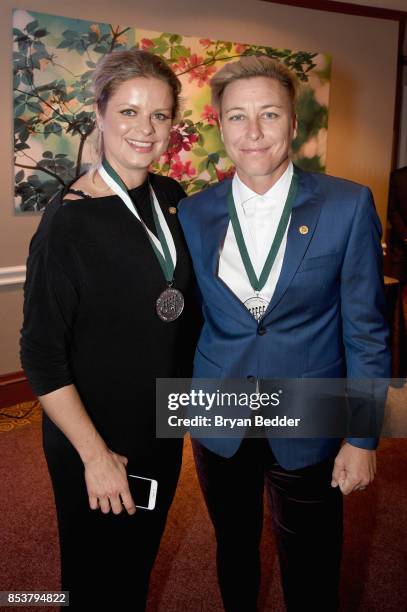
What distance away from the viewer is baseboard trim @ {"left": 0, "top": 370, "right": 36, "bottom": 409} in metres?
4.16

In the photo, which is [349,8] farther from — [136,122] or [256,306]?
[256,306]

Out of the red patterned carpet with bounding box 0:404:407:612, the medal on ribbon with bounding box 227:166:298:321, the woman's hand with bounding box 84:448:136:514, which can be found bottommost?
the red patterned carpet with bounding box 0:404:407:612

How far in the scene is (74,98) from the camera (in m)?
3.96

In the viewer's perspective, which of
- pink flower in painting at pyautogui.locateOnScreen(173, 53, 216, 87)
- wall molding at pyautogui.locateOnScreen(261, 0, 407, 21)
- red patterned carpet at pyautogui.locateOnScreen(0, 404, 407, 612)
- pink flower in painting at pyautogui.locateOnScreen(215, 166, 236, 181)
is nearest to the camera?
red patterned carpet at pyautogui.locateOnScreen(0, 404, 407, 612)

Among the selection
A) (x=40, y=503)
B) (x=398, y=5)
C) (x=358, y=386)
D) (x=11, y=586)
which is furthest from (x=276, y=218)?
(x=398, y=5)

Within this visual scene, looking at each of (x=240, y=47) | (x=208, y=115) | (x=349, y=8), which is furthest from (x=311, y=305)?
(x=349, y=8)

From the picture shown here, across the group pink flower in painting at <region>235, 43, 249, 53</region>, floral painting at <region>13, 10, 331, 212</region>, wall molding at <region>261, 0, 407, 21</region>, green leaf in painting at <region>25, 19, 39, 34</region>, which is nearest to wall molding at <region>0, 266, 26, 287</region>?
floral painting at <region>13, 10, 331, 212</region>

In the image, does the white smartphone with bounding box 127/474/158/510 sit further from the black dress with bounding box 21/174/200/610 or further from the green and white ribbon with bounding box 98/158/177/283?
the green and white ribbon with bounding box 98/158/177/283

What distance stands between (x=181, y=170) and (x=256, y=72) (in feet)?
9.77

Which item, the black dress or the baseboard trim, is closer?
the black dress

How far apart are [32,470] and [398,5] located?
476cm

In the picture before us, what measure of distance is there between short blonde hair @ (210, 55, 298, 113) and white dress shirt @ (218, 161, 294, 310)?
0.23 metres

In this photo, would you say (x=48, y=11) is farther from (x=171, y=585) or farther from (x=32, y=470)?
(x=171, y=585)

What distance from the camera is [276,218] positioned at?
66.1 inches
